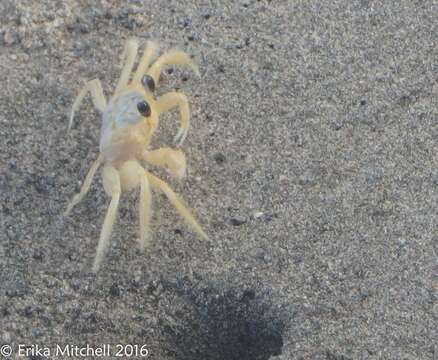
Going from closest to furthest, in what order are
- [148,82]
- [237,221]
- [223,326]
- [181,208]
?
[223,326] < [181,208] < [237,221] < [148,82]

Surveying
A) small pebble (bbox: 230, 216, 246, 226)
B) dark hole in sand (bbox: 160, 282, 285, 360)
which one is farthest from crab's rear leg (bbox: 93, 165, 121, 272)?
small pebble (bbox: 230, 216, 246, 226)

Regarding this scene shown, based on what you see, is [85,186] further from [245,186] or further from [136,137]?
[245,186]

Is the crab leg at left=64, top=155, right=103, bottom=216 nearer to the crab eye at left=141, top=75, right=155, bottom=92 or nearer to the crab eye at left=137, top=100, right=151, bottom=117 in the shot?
the crab eye at left=137, top=100, right=151, bottom=117

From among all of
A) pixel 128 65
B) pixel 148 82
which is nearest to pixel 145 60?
pixel 128 65

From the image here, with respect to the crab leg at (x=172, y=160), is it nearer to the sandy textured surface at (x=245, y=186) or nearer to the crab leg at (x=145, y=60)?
the sandy textured surface at (x=245, y=186)

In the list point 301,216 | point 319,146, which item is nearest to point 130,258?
point 301,216

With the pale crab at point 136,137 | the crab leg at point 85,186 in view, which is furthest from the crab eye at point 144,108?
the crab leg at point 85,186

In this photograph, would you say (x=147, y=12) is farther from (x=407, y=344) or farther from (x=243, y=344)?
(x=407, y=344)
